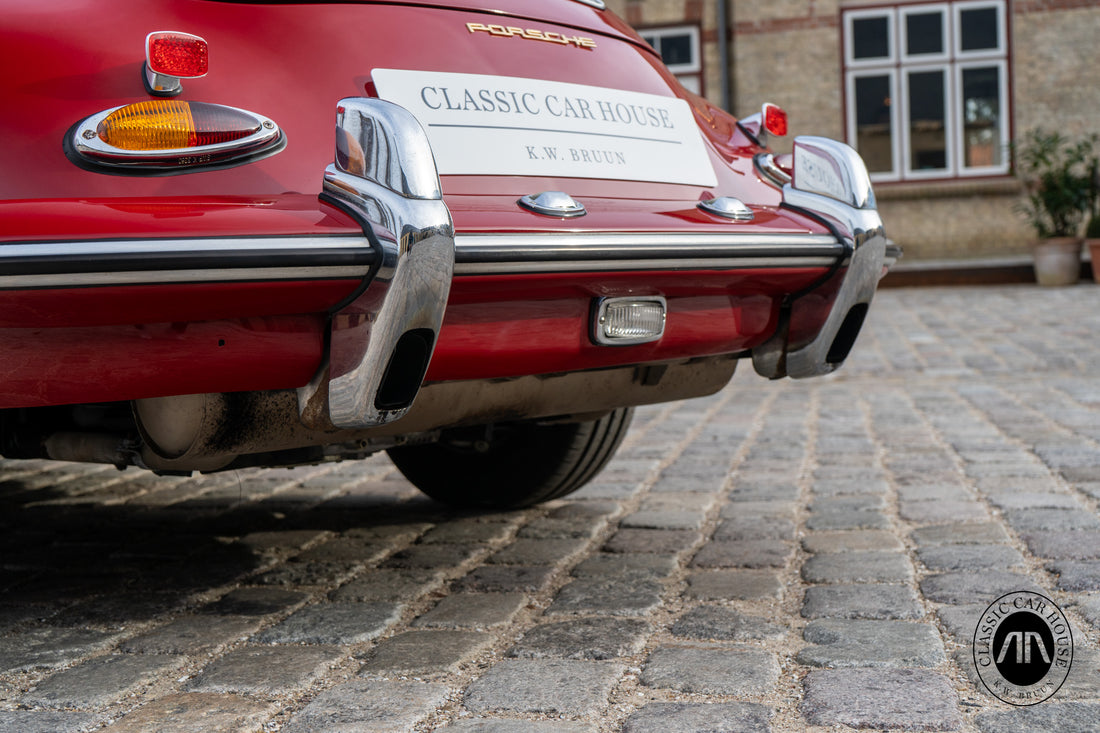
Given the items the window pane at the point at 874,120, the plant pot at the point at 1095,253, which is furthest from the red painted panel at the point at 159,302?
the window pane at the point at 874,120

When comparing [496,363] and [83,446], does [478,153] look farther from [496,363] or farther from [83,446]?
[83,446]

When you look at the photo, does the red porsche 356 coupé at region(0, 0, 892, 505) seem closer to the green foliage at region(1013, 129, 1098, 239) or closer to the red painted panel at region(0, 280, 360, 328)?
the red painted panel at region(0, 280, 360, 328)

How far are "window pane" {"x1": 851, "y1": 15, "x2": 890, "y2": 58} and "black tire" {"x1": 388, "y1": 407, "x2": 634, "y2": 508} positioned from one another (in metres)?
13.4

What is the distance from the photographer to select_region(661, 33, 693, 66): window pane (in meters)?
15.9

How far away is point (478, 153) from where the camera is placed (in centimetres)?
216

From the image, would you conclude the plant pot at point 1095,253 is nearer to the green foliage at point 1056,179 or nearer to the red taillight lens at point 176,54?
the green foliage at point 1056,179

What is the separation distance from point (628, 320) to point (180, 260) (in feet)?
2.95

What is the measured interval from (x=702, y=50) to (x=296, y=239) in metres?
14.8

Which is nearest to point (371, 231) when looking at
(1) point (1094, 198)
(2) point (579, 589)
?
(2) point (579, 589)

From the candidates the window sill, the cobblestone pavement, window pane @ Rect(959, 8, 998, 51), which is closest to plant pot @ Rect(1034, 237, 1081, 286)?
the window sill

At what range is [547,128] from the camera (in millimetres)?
2311

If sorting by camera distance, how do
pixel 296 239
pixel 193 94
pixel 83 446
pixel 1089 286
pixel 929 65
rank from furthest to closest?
pixel 929 65
pixel 1089 286
pixel 83 446
pixel 193 94
pixel 296 239

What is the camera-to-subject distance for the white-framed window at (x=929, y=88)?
1516 cm

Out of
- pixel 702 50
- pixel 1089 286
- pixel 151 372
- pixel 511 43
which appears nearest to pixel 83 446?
pixel 151 372
